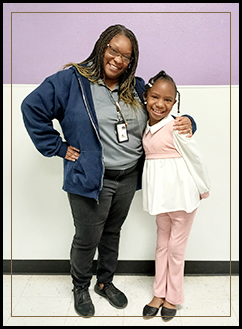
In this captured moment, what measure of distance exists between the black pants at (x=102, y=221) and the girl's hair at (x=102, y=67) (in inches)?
15.4

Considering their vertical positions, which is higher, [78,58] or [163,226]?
[78,58]

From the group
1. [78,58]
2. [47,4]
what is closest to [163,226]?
[78,58]

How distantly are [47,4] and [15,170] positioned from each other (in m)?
1.06

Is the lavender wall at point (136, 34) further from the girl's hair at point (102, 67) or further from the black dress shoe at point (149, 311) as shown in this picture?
the black dress shoe at point (149, 311)

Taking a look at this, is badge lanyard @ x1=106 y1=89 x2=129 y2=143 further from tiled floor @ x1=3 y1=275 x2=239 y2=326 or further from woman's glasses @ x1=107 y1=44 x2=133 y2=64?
tiled floor @ x1=3 y1=275 x2=239 y2=326

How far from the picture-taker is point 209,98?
1.96 meters

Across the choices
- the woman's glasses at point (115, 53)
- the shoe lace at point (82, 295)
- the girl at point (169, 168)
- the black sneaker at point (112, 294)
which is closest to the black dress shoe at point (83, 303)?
the shoe lace at point (82, 295)

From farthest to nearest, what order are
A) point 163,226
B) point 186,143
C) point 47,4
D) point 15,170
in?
point 15,170 < point 47,4 < point 163,226 < point 186,143

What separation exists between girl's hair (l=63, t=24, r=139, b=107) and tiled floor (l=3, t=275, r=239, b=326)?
46.1 inches

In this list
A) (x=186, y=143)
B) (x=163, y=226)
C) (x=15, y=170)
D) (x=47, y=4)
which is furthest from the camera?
(x=15, y=170)

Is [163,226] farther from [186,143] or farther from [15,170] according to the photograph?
[15,170]

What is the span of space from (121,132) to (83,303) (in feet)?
3.31

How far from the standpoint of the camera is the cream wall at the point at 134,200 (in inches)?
77.9

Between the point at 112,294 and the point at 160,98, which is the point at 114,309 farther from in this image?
the point at 160,98
